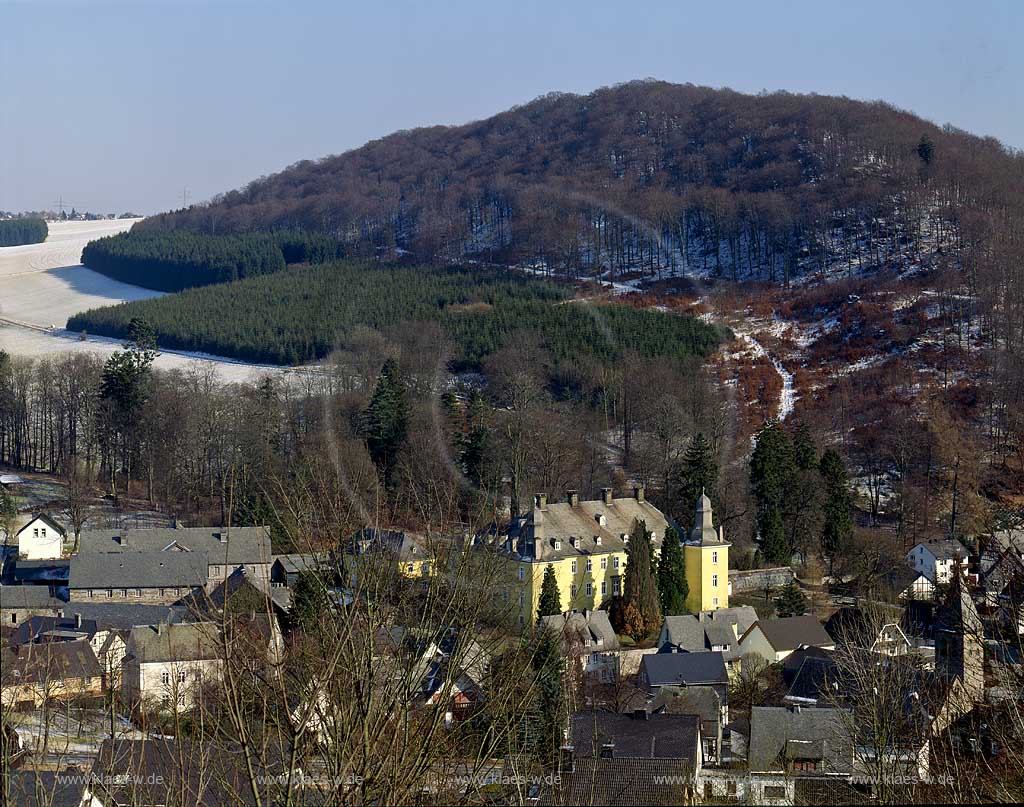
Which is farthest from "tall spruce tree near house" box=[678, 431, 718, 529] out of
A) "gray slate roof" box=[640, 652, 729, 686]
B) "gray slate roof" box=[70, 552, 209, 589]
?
"gray slate roof" box=[70, 552, 209, 589]

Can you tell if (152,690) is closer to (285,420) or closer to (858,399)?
(285,420)

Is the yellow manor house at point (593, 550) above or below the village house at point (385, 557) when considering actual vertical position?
below

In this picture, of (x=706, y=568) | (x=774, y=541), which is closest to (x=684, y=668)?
(x=706, y=568)

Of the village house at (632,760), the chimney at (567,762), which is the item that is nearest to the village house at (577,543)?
the village house at (632,760)

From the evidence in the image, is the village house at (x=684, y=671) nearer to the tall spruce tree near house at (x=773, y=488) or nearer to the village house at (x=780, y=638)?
the village house at (x=780, y=638)

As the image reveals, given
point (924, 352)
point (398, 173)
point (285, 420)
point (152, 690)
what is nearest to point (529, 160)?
point (398, 173)

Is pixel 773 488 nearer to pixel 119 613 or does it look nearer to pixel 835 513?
pixel 835 513
